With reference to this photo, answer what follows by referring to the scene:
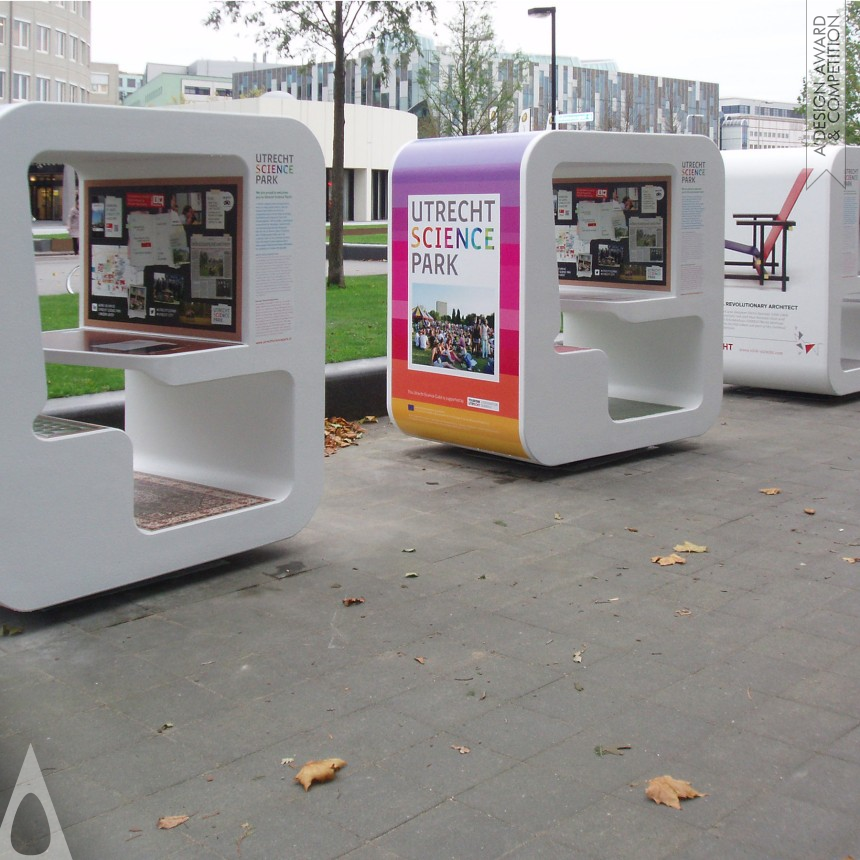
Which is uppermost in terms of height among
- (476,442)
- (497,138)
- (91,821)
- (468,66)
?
(468,66)

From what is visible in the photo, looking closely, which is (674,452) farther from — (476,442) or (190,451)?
(190,451)

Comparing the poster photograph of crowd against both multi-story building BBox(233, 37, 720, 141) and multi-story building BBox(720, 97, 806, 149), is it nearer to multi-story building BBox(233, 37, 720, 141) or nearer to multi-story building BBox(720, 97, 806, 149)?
multi-story building BBox(233, 37, 720, 141)

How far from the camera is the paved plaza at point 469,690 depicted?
11.7 feet

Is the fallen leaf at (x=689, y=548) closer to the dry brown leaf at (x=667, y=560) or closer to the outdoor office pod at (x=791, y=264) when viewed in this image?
the dry brown leaf at (x=667, y=560)

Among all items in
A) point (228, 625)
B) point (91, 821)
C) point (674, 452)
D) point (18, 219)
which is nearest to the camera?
point (91, 821)

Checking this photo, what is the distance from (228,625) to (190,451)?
1.86 m

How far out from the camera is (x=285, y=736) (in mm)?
4191

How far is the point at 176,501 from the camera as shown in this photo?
6367mm

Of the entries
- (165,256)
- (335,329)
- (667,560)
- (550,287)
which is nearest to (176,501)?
(165,256)

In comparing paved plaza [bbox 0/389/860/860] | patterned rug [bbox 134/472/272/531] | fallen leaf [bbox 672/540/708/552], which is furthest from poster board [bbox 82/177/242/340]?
fallen leaf [bbox 672/540/708/552]

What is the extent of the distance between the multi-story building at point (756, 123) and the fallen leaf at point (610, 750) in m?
83.2

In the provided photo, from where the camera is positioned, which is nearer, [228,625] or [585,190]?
[228,625]

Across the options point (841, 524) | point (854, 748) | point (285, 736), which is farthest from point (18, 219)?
point (841, 524)

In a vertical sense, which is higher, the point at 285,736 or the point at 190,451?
the point at 190,451
